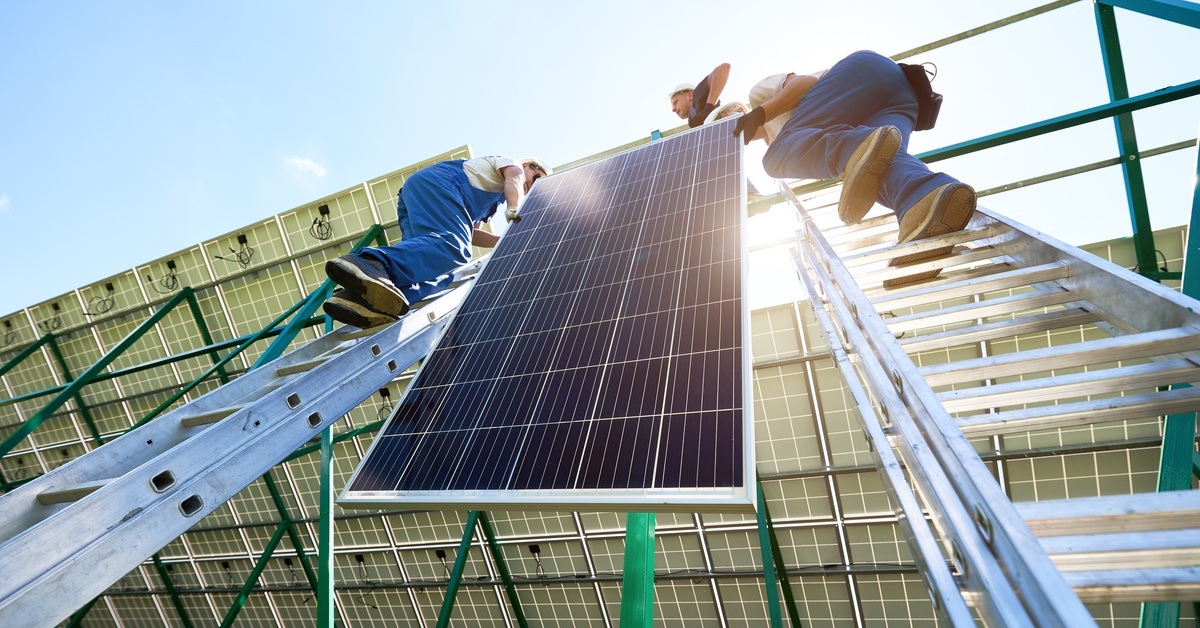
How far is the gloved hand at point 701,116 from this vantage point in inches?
251

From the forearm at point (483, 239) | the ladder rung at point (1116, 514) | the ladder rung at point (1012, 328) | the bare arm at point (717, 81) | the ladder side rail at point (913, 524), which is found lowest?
the ladder side rail at point (913, 524)

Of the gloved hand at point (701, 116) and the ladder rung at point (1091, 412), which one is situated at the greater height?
the gloved hand at point (701, 116)

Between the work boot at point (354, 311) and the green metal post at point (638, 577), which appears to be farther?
the work boot at point (354, 311)

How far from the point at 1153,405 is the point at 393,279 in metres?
4.13

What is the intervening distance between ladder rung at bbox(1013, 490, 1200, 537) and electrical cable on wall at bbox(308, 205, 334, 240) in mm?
10253

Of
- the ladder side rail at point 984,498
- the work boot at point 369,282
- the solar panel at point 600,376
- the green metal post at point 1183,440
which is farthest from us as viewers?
the work boot at point 369,282

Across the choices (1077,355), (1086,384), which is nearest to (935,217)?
(1077,355)

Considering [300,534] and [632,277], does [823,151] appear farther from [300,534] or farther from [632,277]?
[300,534]

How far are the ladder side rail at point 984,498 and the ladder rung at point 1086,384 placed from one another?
191 millimetres

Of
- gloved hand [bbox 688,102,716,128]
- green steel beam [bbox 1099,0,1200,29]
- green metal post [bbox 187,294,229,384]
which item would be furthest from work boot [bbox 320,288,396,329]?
green metal post [bbox 187,294,229,384]

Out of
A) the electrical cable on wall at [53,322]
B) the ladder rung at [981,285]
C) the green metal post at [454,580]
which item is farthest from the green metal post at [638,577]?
the electrical cable on wall at [53,322]

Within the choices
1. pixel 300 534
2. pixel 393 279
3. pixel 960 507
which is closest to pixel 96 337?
pixel 300 534

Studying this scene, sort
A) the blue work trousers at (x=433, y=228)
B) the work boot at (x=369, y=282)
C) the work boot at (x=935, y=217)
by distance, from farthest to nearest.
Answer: the blue work trousers at (x=433, y=228) → the work boot at (x=369, y=282) → the work boot at (x=935, y=217)

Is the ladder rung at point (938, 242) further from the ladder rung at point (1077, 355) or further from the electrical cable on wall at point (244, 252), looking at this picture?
the electrical cable on wall at point (244, 252)
